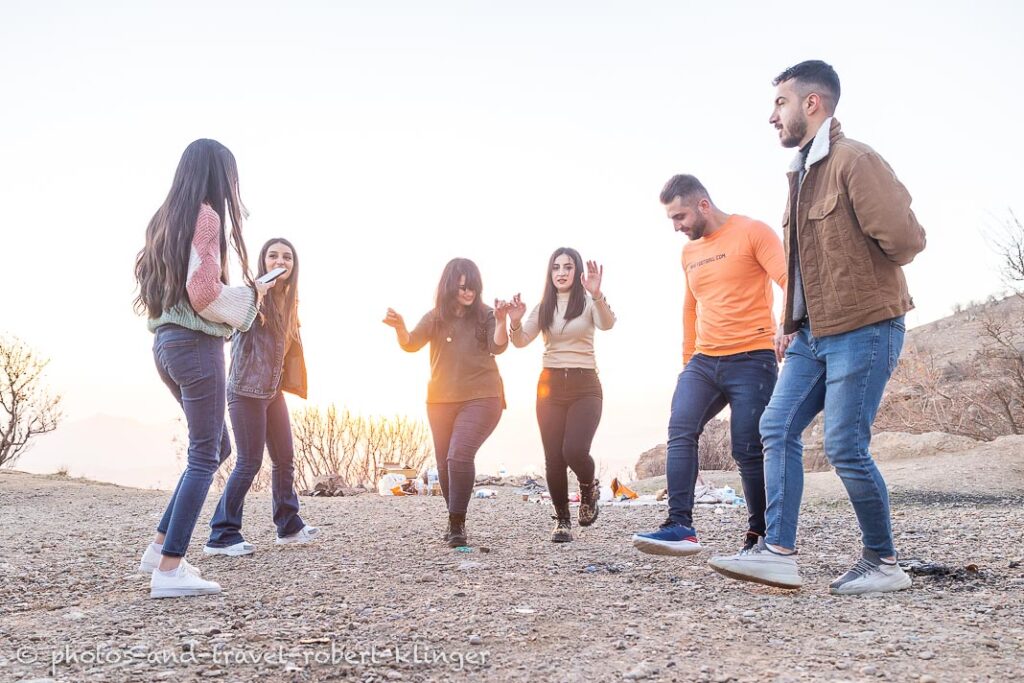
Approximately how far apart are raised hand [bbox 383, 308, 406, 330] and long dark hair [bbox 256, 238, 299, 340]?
63cm

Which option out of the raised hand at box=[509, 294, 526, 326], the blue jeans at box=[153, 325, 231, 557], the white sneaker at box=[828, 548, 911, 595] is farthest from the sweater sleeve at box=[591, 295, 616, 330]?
the blue jeans at box=[153, 325, 231, 557]

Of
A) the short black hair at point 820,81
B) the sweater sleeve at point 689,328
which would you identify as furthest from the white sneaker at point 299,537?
the short black hair at point 820,81

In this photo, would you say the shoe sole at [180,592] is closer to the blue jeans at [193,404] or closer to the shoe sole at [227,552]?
the blue jeans at [193,404]

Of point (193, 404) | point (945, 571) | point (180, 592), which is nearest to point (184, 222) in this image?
point (193, 404)

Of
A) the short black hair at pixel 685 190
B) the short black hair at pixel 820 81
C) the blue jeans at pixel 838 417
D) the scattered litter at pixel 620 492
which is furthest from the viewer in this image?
the scattered litter at pixel 620 492

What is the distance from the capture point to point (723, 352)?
4273mm

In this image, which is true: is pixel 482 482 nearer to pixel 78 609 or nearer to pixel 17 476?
pixel 17 476

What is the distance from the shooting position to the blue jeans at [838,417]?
3355 millimetres

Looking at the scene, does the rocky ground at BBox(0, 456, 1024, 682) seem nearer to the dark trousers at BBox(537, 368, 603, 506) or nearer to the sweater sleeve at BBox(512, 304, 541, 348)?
the dark trousers at BBox(537, 368, 603, 506)

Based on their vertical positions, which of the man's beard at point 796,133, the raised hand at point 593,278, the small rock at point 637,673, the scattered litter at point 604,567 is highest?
the man's beard at point 796,133

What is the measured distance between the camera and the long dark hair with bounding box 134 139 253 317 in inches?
142

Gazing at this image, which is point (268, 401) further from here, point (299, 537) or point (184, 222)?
point (184, 222)

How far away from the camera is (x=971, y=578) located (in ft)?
12.2

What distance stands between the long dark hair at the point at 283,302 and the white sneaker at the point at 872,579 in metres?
3.65
